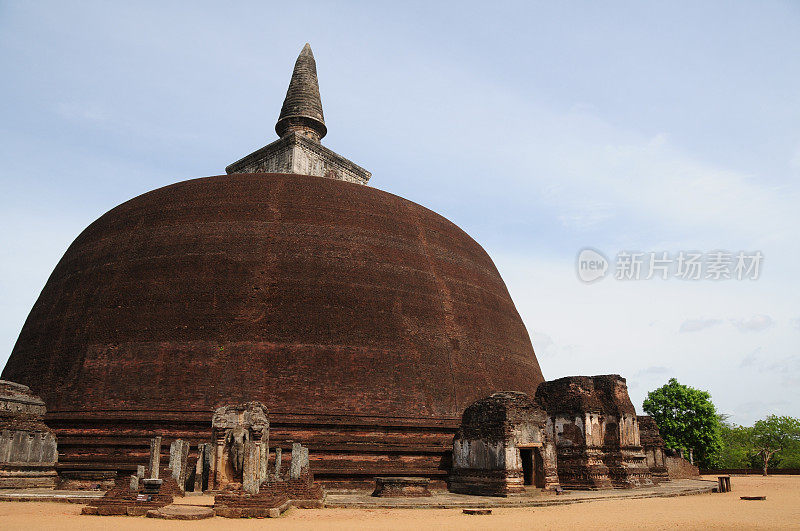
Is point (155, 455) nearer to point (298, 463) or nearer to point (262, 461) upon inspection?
point (262, 461)

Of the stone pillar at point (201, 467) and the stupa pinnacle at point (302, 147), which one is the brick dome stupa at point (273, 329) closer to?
the stone pillar at point (201, 467)

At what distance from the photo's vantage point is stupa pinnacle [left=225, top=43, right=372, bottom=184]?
24.5 meters

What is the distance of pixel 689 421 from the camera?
1273 inches

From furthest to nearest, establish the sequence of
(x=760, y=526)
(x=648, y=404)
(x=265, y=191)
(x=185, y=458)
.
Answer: (x=648, y=404) < (x=265, y=191) < (x=185, y=458) < (x=760, y=526)

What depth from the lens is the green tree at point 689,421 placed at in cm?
3184

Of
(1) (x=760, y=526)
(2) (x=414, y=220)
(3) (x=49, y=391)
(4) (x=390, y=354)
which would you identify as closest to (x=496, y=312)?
(2) (x=414, y=220)

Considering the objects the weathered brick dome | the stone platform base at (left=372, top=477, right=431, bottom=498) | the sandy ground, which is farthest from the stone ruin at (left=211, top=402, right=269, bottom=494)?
the stone platform base at (left=372, top=477, right=431, bottom=498)

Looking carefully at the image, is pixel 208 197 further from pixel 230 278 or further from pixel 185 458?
pixel 185 458

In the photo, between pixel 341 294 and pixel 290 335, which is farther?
pixel 341 294

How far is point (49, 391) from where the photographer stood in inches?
579

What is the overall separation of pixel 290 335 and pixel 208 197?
544 cm

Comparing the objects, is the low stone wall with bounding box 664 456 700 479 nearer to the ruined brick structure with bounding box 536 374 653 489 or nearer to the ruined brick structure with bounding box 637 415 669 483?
the ruined brick structure with bounding box 637 415 669 483

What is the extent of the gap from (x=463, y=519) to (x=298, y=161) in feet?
58.3

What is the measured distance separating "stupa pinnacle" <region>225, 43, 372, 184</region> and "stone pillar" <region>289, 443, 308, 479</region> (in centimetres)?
1382
